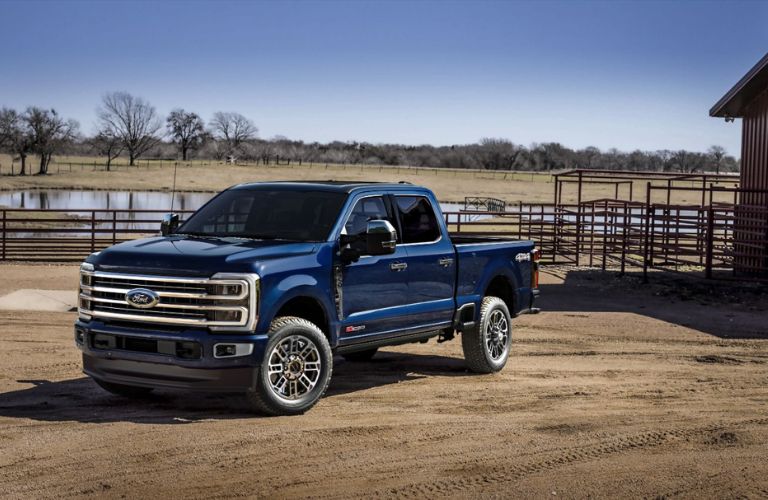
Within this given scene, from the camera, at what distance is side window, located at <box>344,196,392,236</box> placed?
31.0 feet

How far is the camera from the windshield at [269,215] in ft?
30.6

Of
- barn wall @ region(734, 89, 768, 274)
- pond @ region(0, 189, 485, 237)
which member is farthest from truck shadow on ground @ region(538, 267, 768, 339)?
pond @ region(0, 189, 485, 237)

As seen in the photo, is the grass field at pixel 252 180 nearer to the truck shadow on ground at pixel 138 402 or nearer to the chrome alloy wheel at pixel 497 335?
the chrome alloy wheel at pixel 497 335

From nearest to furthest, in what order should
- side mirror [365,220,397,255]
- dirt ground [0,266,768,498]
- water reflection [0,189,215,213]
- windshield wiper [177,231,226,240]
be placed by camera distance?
dirt ground [0,266,768,498] < side mirror [365,220,397,255] < windshield wiper [177,231,226,240] < water reflection [0,189,215,213]

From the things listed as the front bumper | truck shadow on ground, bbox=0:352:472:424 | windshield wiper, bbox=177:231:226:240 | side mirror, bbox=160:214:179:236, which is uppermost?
side mirror, bbox=160:214:179:236

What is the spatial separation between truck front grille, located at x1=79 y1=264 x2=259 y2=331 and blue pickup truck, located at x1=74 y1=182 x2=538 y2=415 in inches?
0.4

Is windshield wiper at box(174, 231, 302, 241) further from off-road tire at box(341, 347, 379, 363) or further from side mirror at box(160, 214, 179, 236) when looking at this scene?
off-road tire at box(341, 347, 379, 363)

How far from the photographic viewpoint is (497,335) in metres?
11.1

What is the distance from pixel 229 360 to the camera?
8164 mm

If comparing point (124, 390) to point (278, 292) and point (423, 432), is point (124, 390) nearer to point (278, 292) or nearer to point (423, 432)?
point (278, 292)

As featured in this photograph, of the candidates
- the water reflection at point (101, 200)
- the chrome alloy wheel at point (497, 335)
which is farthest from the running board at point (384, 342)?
the water reflection at point (101, 200)

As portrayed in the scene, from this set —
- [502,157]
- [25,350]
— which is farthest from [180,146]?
[25,350]

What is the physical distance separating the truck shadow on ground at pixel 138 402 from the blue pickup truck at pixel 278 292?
266 mm

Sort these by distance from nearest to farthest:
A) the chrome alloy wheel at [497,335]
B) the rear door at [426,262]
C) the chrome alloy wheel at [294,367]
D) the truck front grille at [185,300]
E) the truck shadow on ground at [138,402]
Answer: the truck front grille at [185,300] < the chrome alloy wheel at [294,367] < the truck shadow on ground at [138,402] < the rear door at [426,262] < the chrome alloy wheel at [497,335]
